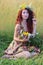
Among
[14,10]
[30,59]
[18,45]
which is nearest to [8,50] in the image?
[18,45]

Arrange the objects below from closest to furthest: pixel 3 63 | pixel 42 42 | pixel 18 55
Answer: pixel 3 63, pixel 18 55, pixel 42 42

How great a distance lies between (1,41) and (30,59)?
0.72 metres

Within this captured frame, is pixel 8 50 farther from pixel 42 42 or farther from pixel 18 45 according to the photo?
pixel 42 42

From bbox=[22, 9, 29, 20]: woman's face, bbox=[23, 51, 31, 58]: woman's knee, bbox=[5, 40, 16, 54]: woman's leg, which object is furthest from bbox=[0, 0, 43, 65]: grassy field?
bbox=[23, 51, 31, 58]: woman's knee

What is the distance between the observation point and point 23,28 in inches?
151

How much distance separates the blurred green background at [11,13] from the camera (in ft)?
13.9

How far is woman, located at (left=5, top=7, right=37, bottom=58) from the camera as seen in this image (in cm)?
379

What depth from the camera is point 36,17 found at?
4176 mm

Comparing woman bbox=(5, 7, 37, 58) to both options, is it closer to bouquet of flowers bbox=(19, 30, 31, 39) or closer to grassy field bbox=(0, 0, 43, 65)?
bouquet of flowers bbox=(19, 30, 31, 39)

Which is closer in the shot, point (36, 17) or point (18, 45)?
point (18, 45)

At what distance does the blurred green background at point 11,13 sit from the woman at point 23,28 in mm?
372

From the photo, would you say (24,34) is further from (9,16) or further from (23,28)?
(9,16)

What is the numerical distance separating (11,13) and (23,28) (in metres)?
0.55

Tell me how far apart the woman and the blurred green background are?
372 millimetres
